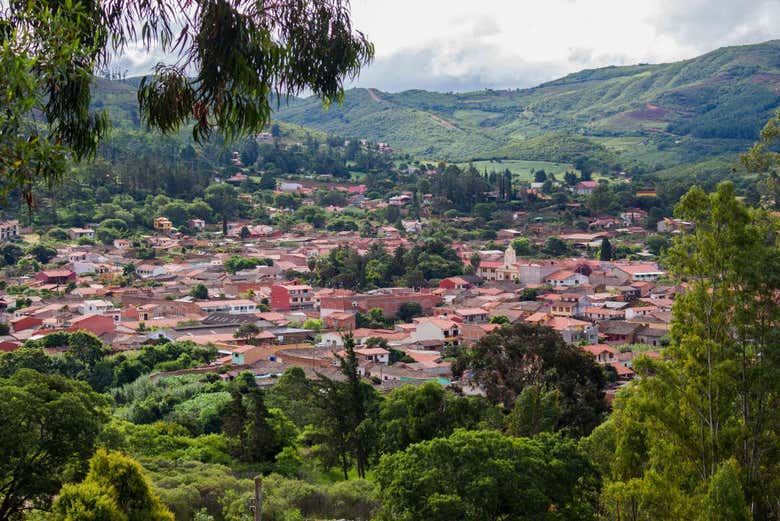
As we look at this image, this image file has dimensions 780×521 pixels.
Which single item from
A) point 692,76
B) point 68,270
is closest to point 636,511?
point 68,270

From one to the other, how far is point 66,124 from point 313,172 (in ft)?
242

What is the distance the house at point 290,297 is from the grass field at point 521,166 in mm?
44281

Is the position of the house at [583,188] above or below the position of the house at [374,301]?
above

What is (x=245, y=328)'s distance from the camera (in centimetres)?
3100

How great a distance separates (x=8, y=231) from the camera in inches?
1866

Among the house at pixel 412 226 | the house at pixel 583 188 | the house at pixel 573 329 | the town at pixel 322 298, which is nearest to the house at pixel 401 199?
the house at pixel 412 226

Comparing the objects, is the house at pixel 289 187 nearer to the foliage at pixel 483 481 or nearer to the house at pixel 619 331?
the house at pixel 619 331

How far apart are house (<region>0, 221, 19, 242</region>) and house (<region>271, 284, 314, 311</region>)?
1692cm

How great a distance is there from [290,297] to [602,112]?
96.3 m

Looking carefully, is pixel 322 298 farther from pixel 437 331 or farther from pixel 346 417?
pixel 346 417

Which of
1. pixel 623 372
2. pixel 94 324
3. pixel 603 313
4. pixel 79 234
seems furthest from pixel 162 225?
pixel 623 372

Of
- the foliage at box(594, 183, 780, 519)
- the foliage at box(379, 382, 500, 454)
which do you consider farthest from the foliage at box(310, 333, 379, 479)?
the foliage at box(594, 183, 780, 519)

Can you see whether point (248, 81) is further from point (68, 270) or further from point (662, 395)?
point (68, 270)

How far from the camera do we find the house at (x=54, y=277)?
40.2 m
